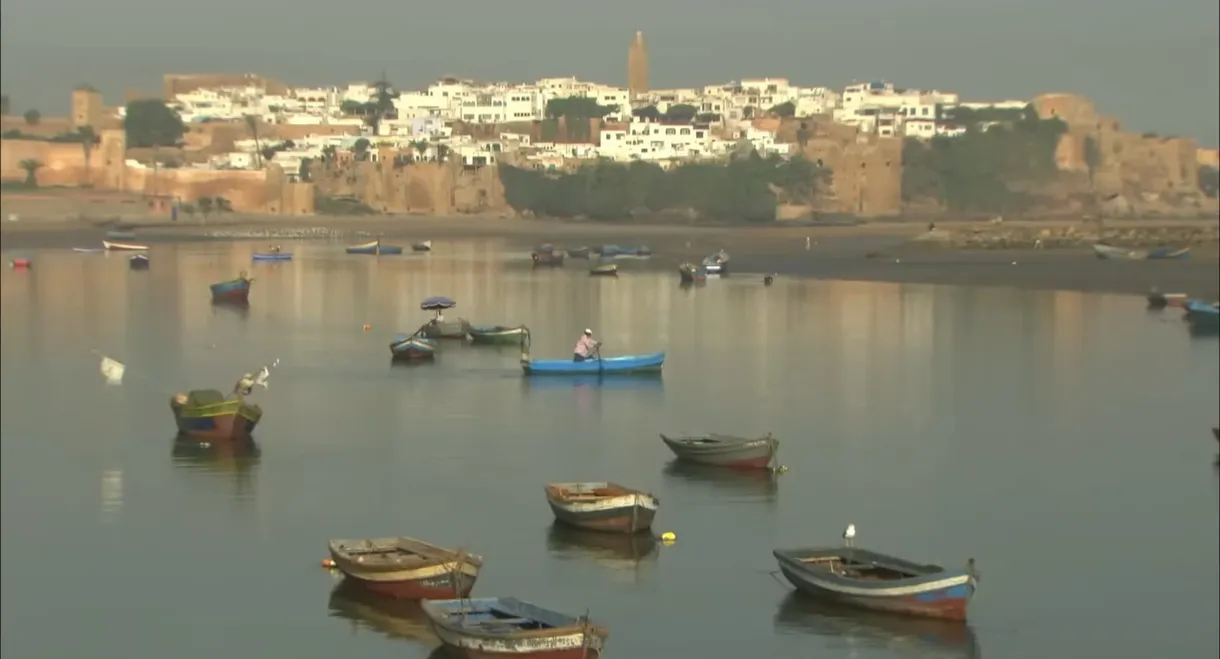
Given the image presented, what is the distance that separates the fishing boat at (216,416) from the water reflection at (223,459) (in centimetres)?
9

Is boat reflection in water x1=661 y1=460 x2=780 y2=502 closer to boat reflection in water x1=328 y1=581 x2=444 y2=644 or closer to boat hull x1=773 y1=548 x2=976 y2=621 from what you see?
boat hull x1=773 y1=548 x2=976 y2=621

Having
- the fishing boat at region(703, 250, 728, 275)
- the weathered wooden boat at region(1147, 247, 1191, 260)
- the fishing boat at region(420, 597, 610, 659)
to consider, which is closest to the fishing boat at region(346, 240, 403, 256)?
the fishing boat at region(703, 250, 728, 275)

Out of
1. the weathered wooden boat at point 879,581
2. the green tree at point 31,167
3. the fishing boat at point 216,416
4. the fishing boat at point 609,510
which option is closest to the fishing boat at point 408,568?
the fishing boat at point 609,510

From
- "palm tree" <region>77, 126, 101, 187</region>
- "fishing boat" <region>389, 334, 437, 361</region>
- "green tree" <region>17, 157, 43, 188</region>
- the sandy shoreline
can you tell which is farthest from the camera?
"palm tree" <region>77, 126, 101, 187</region>

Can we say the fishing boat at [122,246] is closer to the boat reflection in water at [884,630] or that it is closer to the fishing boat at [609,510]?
the fishing boat at [609,510]

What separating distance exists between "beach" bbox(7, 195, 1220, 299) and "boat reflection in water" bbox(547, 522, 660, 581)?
85.4 feet

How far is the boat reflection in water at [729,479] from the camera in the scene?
16500 millimetres

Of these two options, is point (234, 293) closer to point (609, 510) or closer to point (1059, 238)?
point (609, 510)

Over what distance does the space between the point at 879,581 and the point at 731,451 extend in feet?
17.2

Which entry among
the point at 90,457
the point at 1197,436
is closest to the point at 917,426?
the point at 1197,436

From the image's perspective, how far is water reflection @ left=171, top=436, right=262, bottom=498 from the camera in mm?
17250

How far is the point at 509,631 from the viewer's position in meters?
10.6

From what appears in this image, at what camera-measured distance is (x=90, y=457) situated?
18453mm

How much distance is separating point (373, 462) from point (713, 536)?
447 cm
